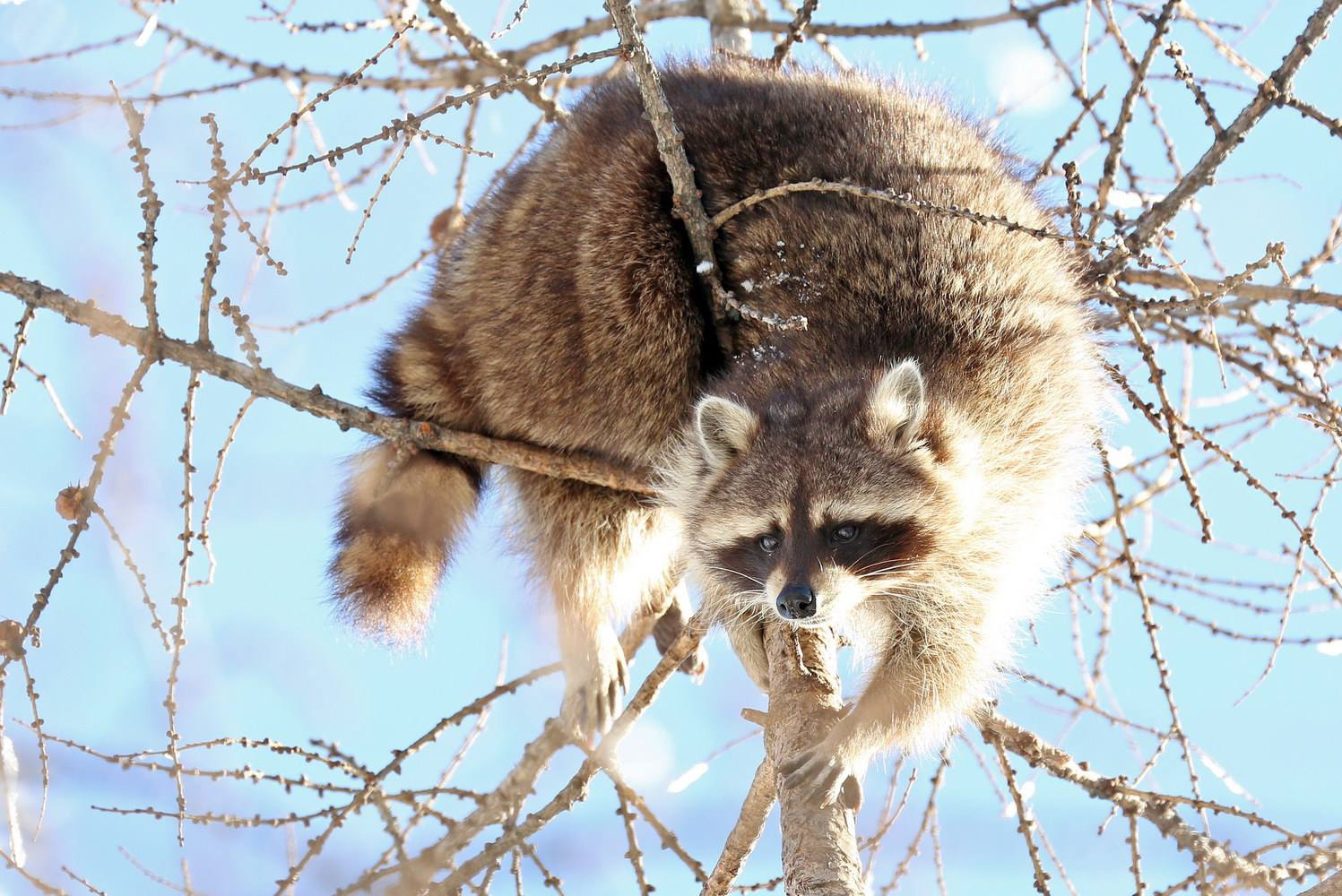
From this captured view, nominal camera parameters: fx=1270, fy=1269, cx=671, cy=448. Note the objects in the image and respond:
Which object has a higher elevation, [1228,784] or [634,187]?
[634,187]

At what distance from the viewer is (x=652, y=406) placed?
3.97 metres

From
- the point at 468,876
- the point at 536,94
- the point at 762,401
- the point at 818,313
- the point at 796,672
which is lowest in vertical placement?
the point at 468,876

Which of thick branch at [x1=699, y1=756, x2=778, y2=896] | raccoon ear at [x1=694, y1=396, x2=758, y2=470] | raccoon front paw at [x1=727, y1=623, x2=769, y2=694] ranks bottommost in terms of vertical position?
thick branch at [x1=699, y1=756, x2=778, y2=896]

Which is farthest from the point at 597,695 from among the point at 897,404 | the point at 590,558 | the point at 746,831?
the point at 897,404

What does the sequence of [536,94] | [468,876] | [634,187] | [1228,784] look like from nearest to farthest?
[468,876] < [1228,784] < [634,187] < [536,94]

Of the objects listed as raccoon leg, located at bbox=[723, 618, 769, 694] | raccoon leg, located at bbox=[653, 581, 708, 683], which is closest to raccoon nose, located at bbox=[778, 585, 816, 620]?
raccoon leg, located at bbox=[723, 618, 769, 694]

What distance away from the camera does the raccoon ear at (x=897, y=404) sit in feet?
10.7

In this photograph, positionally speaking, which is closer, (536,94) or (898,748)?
(898,748)

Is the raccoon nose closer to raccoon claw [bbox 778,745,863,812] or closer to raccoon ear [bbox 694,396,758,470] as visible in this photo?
raccoon claw [bbox 778,745,863,812]

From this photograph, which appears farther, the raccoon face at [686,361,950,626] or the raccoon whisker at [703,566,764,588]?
the raccoon whisker at [703,566,764,588]

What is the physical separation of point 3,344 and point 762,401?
189cm

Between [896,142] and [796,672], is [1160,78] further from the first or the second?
[796,672]

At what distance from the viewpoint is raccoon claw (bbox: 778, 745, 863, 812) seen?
310 centimetres

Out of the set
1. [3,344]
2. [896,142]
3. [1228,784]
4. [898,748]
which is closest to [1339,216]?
[896,142]
